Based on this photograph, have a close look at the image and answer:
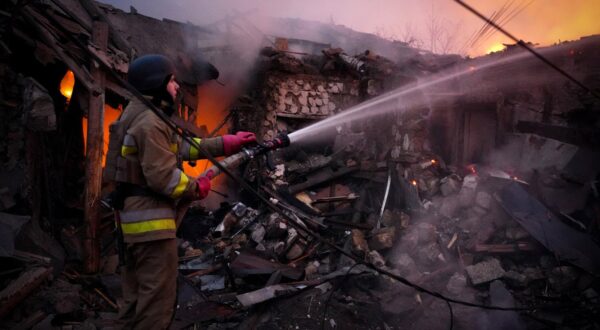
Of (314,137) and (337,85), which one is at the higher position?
(337,85)

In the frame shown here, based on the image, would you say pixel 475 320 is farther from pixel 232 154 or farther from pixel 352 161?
pixel 352 161

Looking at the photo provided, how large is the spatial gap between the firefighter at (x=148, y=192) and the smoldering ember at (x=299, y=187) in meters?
0.02

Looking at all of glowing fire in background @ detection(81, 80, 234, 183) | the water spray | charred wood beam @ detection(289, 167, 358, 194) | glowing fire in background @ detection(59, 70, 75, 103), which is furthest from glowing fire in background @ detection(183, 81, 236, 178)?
the water spray

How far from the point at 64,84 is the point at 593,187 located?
9.00 meters

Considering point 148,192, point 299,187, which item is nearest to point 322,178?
point 299,187

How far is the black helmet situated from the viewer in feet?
9.27

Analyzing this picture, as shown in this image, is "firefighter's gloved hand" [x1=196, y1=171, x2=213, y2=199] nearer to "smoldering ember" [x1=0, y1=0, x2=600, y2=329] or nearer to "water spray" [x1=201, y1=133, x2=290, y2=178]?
"smoldering ember" [x1=0, y1=0, x2=600, y2=329]

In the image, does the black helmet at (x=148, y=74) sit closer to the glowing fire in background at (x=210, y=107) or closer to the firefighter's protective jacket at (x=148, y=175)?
the firefighter's protective jacket at (x=148, y=175)

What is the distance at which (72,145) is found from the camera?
Result: 21.4 feet

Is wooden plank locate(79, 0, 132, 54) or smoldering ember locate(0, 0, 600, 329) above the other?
wooden plank locate(79, 0, 132, 54)

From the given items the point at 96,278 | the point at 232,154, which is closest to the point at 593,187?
the point at 232,154

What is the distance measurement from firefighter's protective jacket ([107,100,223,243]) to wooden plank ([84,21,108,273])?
2993 millimetres

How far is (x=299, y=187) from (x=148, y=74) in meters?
6.01

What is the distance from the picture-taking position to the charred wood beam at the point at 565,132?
21.4ft
